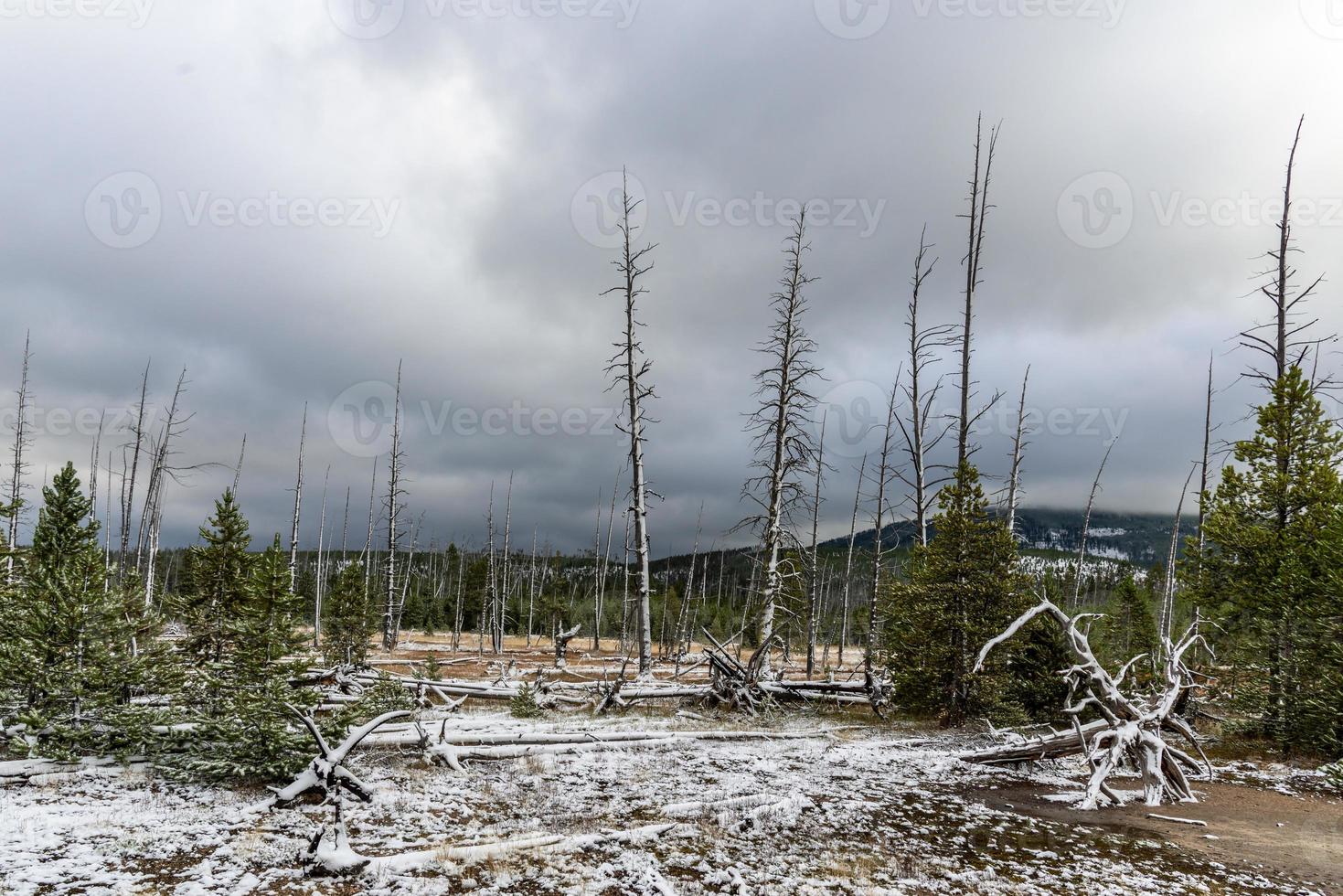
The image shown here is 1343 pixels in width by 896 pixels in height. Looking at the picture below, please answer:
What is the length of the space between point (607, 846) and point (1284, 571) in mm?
15941

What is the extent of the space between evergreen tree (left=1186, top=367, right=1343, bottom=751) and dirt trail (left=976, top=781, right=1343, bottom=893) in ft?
13.7

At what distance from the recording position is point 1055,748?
10555mm

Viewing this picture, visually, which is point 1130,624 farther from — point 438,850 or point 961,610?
point 438,850

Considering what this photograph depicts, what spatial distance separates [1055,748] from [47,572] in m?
16.7

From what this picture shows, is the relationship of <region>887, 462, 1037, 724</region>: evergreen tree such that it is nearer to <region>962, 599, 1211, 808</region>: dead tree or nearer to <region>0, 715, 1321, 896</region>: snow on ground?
<region>962, 599, 1211, 808</region>: dead tree

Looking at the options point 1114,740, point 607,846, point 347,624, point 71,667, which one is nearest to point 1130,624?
point 1114,740

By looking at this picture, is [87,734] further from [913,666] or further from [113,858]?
[913,666]

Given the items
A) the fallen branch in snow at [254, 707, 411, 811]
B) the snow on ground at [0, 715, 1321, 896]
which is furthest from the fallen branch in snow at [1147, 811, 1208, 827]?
the fallen branch in snow at [254, 707, 411, 811]

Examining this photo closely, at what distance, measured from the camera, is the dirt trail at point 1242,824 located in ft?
21.2

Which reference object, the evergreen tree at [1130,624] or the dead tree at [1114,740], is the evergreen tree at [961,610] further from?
the evergreen tree at [1130,624]

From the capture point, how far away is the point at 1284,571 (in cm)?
1342

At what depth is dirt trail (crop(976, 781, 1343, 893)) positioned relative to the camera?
6.46m

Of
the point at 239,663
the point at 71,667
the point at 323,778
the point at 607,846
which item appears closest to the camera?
the point at 607,846

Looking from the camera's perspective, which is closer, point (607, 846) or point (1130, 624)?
point (607, 846)
